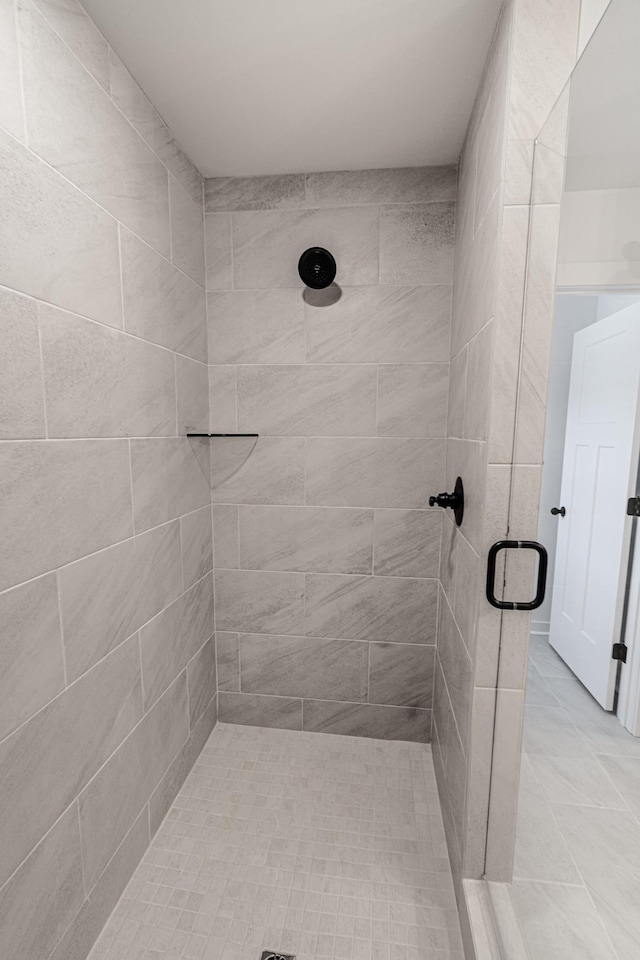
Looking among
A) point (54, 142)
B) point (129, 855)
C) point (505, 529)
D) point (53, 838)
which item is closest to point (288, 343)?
point (54, 142)

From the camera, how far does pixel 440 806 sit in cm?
154

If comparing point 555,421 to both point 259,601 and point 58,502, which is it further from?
point 259,601

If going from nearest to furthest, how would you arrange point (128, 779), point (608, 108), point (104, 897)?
point (608, 108) → point (104, 897) → point (128, 779)

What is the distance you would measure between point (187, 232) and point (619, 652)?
1686 millimetres

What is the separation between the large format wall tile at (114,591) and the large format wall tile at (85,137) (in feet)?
2.81

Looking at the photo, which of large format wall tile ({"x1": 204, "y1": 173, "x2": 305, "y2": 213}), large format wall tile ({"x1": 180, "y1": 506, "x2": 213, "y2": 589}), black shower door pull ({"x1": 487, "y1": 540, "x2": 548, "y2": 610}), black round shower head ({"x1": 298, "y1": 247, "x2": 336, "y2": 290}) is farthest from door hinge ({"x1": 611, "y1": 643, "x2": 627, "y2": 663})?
large format wall tile ({"x1": 204, "y1": 173, "x2": 305, "y2": 213})

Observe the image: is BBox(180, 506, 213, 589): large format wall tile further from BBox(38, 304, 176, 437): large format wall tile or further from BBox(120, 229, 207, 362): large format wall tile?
BBox(120, 229, 207, 362): large format wall tile

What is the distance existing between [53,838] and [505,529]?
1165 millimetres

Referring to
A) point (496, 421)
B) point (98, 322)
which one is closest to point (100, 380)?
point (98, 322)

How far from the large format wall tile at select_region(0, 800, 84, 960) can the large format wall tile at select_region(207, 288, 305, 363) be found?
4.75ft

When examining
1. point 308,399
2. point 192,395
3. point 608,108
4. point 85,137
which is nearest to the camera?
point 608,108

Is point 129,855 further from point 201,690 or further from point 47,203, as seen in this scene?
point 47,203

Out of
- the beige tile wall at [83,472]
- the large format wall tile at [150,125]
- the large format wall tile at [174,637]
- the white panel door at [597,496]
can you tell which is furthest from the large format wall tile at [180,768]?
the large format wall tile at [150,125]

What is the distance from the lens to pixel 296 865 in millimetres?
1328
